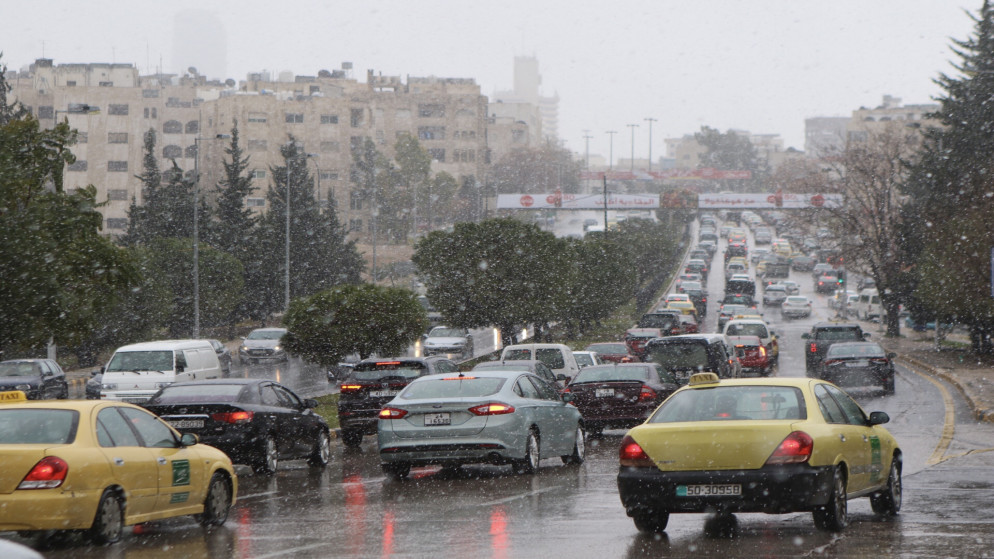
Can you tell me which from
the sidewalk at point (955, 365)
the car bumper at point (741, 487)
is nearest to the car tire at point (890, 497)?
the car bumper at point (741, 487)

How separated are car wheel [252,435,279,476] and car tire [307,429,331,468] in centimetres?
131

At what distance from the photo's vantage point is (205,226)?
7444 centimetres

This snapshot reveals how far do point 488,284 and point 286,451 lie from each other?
90.9 feet

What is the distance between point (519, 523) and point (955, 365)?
34.0 metres

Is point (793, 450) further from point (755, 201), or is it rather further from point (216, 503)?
point (755, 201)

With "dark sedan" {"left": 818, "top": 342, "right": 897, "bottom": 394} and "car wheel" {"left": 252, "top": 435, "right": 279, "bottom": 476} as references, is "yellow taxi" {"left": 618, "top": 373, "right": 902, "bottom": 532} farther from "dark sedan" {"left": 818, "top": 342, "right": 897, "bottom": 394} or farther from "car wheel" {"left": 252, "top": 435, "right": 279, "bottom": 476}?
"dark sedan" {"left": 818, "top": 342, "right": 897, "bottom": 394}

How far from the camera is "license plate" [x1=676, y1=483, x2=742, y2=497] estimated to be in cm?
1003

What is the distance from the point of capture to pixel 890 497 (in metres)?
11.6

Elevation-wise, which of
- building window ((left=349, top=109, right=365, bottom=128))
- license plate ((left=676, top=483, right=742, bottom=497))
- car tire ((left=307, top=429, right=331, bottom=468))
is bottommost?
car tire ((left=307, top=429, right=331, bottom=468))

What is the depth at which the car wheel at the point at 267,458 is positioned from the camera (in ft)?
55.2

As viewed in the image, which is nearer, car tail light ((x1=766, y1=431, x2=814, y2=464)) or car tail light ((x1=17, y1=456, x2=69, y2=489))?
car tail light ((x1=17, y1=456, x2=69, y2=489))

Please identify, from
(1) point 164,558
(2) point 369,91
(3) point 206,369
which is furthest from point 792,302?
(2) point 369,91

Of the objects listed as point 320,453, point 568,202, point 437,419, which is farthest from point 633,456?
point 568,202

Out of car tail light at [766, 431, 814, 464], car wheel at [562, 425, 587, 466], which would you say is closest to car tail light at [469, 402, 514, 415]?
car wheel at [562, 425, 587, 466]
